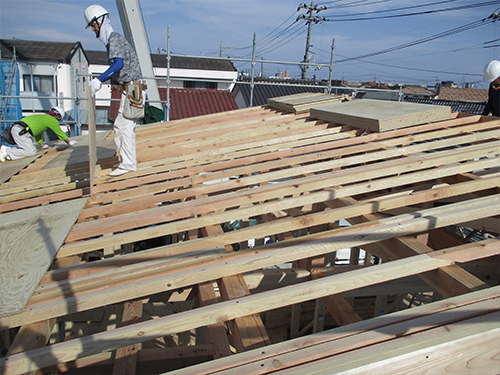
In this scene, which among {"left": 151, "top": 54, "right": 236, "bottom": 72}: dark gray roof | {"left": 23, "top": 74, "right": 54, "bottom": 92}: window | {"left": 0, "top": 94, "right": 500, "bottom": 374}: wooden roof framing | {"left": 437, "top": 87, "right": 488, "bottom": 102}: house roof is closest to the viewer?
{"left": 0, "top": 94, "right": 500, "bottom": 374}: wooden roof framing

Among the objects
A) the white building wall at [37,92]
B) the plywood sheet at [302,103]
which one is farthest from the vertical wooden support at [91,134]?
the white building wall at [37,92]

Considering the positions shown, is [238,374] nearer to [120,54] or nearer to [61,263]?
[61,263]

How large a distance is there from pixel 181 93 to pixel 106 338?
1887 centimetres

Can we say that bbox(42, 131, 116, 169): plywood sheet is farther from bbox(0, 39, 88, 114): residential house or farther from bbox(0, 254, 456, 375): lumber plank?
bbox(0, 39, 88, 114): residential house

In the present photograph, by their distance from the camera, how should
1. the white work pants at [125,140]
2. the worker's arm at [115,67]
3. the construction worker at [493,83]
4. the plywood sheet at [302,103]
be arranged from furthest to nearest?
the plywood sheet at [302,103] → the construction worker at [493,83] → the white work pants at [125,140] → the worker's arm at [115,67]

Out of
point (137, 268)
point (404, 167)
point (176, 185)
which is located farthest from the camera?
point (176, 185)

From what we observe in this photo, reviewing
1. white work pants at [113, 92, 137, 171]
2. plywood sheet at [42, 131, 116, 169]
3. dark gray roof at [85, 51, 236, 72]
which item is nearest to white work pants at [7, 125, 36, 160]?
plywood sheet at [42, 131, 116, 169]

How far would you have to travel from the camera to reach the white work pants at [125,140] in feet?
13.0

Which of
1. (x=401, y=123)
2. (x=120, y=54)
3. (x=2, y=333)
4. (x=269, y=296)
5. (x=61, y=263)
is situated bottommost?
(x=2, y=333)

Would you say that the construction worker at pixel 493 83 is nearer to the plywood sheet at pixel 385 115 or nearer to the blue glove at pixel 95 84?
the plywood sheet at pixel 385 115

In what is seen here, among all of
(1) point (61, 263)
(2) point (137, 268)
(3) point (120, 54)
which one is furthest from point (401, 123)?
(1) point (61, 263)

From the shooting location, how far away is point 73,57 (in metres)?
21.0

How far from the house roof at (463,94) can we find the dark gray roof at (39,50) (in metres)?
28.4

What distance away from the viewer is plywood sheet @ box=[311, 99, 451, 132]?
14.1 feet
